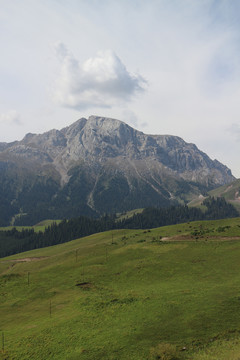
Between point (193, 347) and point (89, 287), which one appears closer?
point (193, 347)

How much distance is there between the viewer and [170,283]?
175ft

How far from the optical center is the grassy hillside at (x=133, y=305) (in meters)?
30.2

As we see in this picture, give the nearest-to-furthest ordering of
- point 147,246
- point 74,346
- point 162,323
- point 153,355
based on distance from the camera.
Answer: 1. point 153,355
2. point 74,346
3. point 162,323
4. point 147,246

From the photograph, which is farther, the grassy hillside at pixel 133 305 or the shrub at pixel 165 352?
the grassy hillside at pixel 133 305

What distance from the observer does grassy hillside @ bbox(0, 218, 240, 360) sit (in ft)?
99.2

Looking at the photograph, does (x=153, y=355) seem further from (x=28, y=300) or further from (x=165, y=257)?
(x=165, y=257)

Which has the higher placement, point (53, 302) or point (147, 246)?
point (147, 246)

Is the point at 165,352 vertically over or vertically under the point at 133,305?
over

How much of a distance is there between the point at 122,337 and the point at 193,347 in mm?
9133

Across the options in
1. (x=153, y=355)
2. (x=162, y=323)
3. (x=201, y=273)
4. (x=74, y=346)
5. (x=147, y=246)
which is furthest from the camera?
(x=147, y=246)

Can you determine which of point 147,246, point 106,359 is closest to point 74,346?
point 106,359

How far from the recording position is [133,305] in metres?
43.2

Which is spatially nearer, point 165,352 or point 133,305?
point 165,352

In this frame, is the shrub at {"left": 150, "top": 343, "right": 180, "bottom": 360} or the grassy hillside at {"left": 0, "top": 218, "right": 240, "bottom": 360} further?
the grassy hillside at {"left": 0, "top": 218, "right": 240, "bottom": 360}
